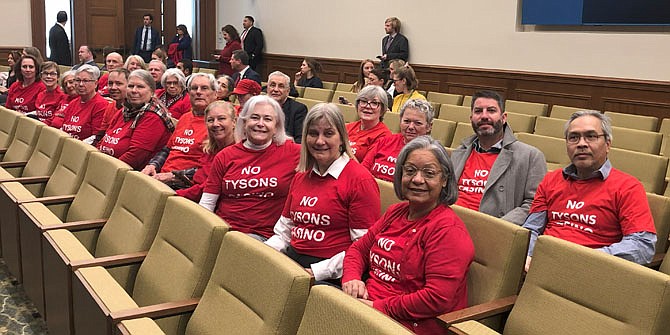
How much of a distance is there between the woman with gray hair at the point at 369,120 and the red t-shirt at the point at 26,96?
385 cm

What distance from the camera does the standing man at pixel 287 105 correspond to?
16.2ft

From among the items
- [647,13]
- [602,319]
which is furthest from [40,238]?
[647,13]

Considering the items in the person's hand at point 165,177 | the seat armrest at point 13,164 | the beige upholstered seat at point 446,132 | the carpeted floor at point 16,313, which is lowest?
the carpeted floor at point 16,313

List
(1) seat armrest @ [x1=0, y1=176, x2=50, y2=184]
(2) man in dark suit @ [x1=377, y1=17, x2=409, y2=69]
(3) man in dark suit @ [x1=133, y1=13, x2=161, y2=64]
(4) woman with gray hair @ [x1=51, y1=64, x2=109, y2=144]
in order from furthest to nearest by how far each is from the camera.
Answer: (3) man in dark suit @ [x1=133, y1=13, x2=161, y2=64]
(2) man in dark suit @ [x1=377, y1=17, x2=409, y2=69]
(4) woman with gray hair @ [x1=51, y1=64, x2=109, y2=144]
(1) seat armrest @ [x1=0, y1=176, x2=50, y2=184]

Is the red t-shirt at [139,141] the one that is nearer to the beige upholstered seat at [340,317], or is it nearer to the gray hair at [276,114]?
the gray hair at [276,114]

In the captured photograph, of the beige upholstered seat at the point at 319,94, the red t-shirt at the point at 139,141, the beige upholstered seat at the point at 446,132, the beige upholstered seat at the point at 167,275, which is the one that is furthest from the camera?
the beige upholstered seat at the point at 319,94

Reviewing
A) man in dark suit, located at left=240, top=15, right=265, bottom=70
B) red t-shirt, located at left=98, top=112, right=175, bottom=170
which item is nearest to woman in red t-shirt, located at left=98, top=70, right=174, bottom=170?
red t-shirt, located at left=98, top=112, right=175, bottom=170

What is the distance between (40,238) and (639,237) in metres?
2.38

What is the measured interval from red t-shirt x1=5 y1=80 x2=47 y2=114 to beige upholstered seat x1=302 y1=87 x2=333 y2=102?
275 cm

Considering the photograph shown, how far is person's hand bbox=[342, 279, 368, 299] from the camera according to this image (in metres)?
2.22

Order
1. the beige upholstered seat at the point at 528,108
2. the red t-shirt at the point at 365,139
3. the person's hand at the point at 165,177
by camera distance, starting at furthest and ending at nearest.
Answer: the beige upholstered seat at the point at 528,108 → the red t-shirt at the point at 365,139 → the person's hand at the point at 165,177

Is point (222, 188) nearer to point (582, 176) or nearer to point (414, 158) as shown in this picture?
point (414, 158)

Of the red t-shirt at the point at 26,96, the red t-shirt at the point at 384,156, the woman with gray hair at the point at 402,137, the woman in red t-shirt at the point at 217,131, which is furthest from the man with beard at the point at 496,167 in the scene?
the red t-shirt at the point at 26,96

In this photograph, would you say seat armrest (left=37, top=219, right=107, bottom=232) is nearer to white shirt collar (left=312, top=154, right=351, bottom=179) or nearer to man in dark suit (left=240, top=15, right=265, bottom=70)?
white shirt collar (left=312, top=154, right=351, bottom=179)
